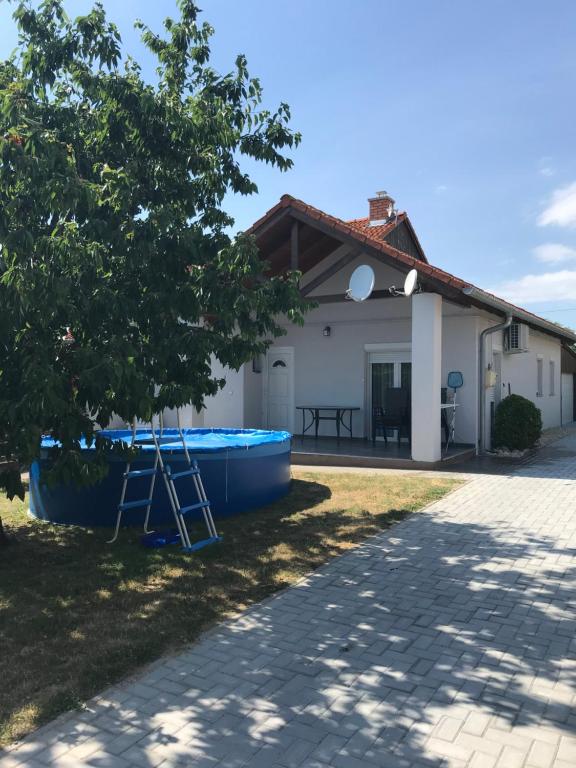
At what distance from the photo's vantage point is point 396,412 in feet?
43.2

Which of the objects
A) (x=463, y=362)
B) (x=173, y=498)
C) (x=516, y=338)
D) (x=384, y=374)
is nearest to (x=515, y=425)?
(x=463, y=362)

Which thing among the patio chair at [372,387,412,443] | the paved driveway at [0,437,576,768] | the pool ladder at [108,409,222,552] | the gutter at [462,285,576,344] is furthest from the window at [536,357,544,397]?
the pool ladder at [108,409,222,552]

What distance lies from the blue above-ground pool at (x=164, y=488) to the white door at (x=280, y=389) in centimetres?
749

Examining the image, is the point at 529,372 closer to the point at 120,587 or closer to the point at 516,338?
the point at 516,338

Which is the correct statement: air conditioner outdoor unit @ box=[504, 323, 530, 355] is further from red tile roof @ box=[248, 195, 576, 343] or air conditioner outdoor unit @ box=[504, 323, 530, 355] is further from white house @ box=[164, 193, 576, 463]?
red tile roof @ box=[248, 195, 576, 343]

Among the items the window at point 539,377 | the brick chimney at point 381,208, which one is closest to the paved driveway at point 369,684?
the brick chimney at point 381,208

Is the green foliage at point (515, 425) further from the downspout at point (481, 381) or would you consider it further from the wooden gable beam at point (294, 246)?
the wooden gable beam at point (294, 246)

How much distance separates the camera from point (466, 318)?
13203 mm

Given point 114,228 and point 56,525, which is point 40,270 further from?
point 56,525

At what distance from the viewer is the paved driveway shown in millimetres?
2639

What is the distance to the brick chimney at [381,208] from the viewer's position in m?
17.1

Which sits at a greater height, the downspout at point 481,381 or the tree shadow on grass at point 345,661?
the downspout at point 481,381

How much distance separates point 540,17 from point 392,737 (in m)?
9.39

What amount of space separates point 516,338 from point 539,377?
5.27 m
